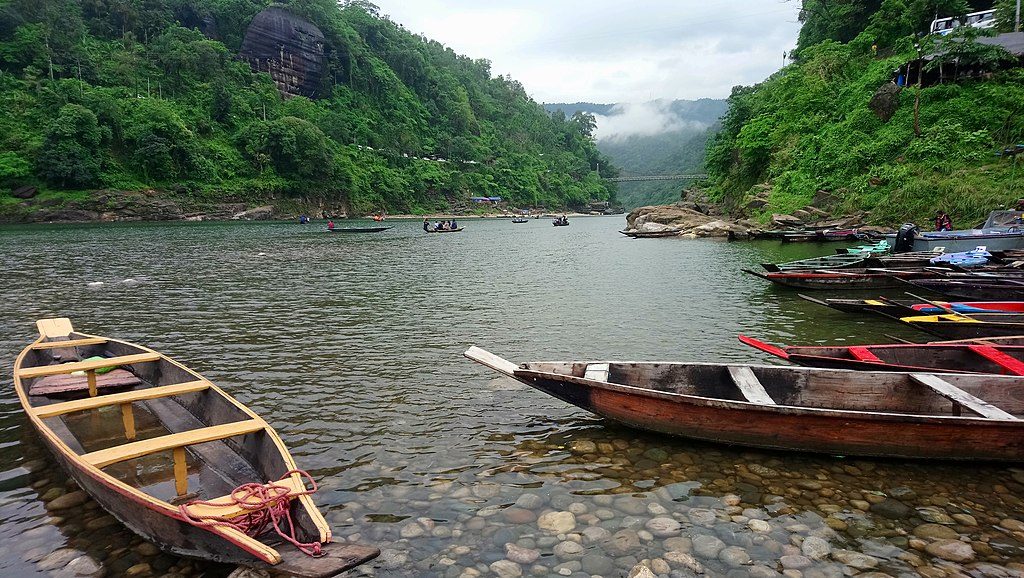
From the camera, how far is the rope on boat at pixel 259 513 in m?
3.92

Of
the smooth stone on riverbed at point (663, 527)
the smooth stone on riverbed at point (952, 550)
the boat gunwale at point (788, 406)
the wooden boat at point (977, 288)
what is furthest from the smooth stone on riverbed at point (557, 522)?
the wooden boat at point (977, 288)

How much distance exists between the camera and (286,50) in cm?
11431

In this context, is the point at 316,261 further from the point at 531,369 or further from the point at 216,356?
the point at 531,369

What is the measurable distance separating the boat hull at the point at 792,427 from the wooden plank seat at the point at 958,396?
25 centimetres

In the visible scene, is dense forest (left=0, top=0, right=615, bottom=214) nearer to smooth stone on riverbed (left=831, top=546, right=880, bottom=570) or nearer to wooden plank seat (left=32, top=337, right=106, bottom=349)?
wooden plank seat (left=32, top=337, right=106, bottom=349)

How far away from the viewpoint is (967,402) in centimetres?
607

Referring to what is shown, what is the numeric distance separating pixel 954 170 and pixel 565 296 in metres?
32.7

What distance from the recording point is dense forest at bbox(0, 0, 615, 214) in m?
70.6

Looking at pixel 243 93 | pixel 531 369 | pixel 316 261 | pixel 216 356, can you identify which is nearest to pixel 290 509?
pixel 531 369

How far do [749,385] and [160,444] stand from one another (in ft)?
22.3

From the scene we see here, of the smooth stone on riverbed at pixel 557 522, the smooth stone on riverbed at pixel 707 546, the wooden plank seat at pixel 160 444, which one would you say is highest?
the wooden plank seat at pixel 160 444

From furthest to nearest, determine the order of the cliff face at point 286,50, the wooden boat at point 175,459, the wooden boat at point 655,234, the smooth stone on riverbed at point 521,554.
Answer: the cliff face at point 286,50
the wooden boat at point 655,234
the smooth stone on riverbed at point 521,554
the wooden boat at point 175,459

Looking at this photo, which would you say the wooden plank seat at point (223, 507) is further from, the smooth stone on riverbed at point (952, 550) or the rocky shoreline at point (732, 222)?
the rocky shoreline at point (732, 222)

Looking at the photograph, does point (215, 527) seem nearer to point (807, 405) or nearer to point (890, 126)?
point (807, 405)
